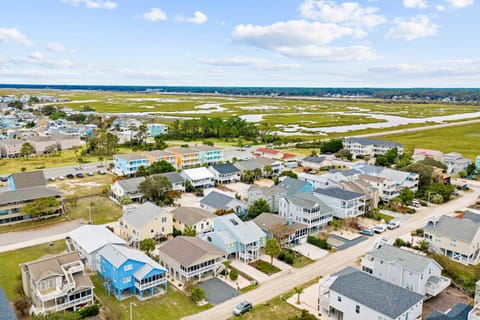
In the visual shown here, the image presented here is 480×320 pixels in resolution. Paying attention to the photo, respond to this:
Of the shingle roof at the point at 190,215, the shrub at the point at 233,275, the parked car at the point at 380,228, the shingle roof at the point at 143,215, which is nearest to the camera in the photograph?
the shrub at the point at 233,275

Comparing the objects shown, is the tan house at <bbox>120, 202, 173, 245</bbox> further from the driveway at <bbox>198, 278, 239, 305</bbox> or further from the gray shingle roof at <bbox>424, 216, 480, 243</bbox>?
the gray shingle roof at <bbox>424, 216, 480, 243</bbox>

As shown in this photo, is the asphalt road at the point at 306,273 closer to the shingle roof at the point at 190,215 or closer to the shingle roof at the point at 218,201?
the shingle roof at the point at 190,215

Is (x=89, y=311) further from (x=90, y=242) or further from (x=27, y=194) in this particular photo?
(x=27, y=194)

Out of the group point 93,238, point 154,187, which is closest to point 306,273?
point 93,238

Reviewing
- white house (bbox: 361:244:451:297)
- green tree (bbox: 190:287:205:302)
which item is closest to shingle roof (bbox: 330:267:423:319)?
white house (bbox: 361:244:451:297)

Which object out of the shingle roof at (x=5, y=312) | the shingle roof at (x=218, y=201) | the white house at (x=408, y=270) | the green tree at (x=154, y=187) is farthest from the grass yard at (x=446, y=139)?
the shingle roof at (x=5, y=312)
